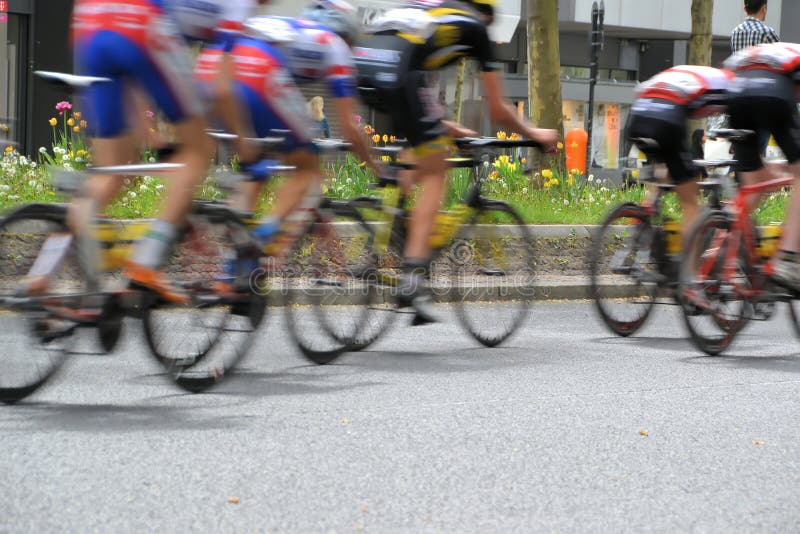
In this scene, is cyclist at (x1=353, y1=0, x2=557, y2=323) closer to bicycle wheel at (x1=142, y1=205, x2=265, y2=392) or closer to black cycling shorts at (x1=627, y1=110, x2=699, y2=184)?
black cycling shorts at (x1=627, y1=110, x2=699, y2=184)

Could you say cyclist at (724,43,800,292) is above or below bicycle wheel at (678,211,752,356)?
above

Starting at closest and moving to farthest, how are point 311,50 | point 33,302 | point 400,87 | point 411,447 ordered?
point 411,447 < point 33,302 < point 311,50 < point 400,87

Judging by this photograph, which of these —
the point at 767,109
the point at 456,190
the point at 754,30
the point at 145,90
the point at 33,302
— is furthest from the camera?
the point at 754,30

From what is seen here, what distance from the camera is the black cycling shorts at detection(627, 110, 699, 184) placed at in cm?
734

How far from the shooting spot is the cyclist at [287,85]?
6.16 m

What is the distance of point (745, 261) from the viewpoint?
7.16 meters

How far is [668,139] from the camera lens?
7359mm

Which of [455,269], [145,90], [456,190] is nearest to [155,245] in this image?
[145,90]

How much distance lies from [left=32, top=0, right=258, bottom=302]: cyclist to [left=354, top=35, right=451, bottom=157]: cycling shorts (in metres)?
1.54

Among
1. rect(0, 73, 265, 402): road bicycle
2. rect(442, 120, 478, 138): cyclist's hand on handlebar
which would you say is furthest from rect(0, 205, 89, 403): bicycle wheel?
rect(442, 120, 478, 138): cyclist's hand on handlebar

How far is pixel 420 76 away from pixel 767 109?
1953 millimetres

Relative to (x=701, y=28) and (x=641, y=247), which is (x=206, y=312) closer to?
(x=641, y=247)

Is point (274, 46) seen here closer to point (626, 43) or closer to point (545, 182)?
point (545, 182)

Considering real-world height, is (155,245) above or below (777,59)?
below
